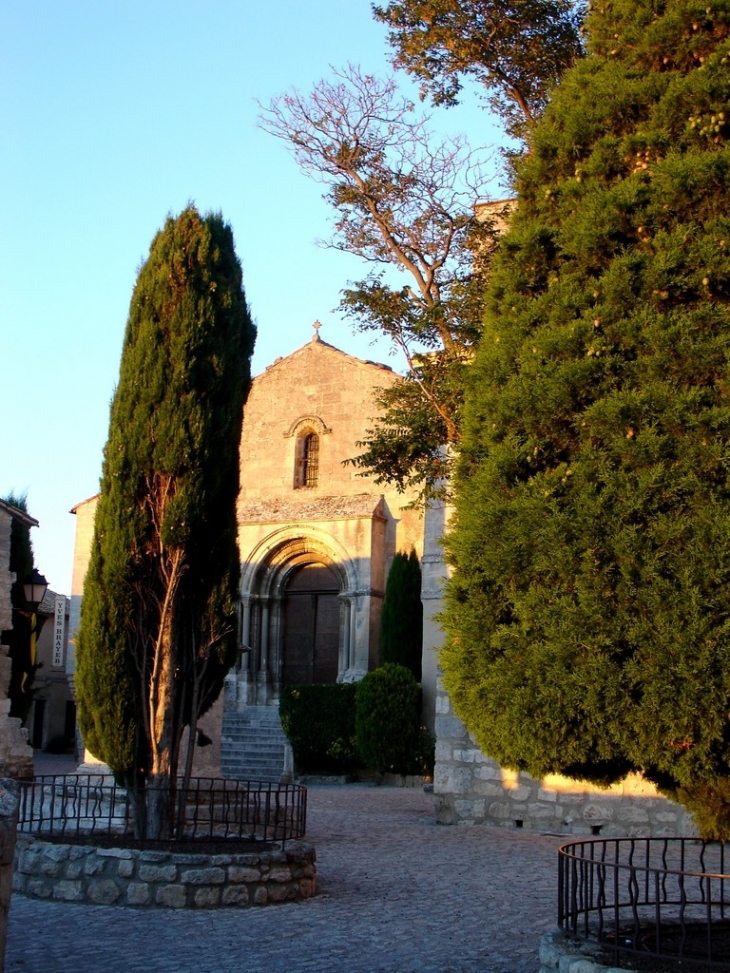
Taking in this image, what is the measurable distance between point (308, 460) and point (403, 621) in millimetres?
5292

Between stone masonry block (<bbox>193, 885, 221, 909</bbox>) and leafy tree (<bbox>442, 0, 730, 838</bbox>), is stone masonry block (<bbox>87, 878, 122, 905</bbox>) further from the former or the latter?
leafy tree (<bbox>442, 0, 730, 838</bbox>)

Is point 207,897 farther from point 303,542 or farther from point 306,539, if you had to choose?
point 303,542

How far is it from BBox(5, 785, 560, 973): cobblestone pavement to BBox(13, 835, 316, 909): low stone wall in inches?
4.5

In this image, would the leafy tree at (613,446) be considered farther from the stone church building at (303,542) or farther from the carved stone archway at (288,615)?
the carved stone archway at (288,615)

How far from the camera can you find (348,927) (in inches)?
285

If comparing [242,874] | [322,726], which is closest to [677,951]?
[242,874]

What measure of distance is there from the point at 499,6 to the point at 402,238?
2.94m

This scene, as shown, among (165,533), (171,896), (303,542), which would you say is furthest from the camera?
(303,542)

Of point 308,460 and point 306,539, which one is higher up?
point 308,460

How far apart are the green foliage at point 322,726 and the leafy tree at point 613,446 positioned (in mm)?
14459

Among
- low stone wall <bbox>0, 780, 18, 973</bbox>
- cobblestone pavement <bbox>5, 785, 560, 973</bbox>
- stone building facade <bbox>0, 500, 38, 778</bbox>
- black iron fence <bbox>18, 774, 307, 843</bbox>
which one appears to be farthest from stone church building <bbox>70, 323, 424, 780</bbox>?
low stone wall <bbox>0, 780, 18, 973</bbox>

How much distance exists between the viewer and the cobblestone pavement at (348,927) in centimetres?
618

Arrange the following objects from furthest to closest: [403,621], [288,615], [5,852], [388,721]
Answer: [288,615] < [403,621] < [388,721] < [5,852]

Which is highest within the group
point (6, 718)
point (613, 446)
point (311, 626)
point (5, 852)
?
point (613, 446)
